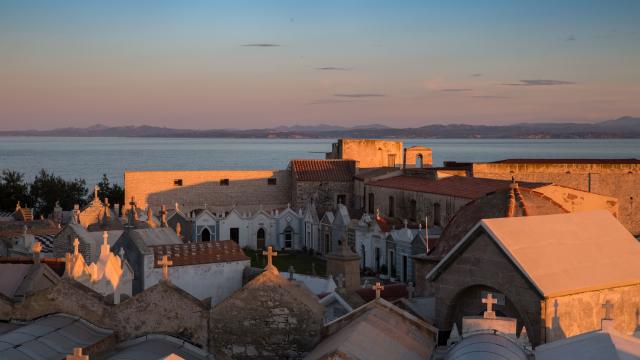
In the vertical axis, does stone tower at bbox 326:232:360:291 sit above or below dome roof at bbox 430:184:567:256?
below

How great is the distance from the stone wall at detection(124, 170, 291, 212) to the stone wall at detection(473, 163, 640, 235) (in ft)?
48.2

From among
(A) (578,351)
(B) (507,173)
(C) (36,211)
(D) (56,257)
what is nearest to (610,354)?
(A) (578,351)

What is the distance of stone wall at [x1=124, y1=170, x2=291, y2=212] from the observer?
53.2 m

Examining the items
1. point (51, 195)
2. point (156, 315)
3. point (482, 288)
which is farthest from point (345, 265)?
point (51, 195)

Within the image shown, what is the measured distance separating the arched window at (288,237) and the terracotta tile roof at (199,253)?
24.8m

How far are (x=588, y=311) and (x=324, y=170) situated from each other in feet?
132

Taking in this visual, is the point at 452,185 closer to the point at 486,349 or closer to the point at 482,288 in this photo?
the point at 482,288

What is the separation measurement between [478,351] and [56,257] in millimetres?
15179

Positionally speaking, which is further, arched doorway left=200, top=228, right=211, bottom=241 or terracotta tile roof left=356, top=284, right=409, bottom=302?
arched doorway left=200, top=228, right=211, bottom=241

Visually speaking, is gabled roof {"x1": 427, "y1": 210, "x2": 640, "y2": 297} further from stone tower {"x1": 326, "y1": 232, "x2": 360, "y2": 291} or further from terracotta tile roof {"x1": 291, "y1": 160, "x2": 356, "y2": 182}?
terracotta tile roof {"x1": 291, "y1": 160, "x2": 356, "y2": 182}

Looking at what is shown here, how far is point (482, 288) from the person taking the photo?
14438mm

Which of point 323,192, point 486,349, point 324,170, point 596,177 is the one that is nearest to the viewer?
point 486,349

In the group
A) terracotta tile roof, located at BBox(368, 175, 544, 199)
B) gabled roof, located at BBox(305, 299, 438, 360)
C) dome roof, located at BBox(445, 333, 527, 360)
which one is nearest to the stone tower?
gabled roof, located at BBox(305, 299, 438, 360)

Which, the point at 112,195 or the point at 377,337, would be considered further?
the point at 112,195
